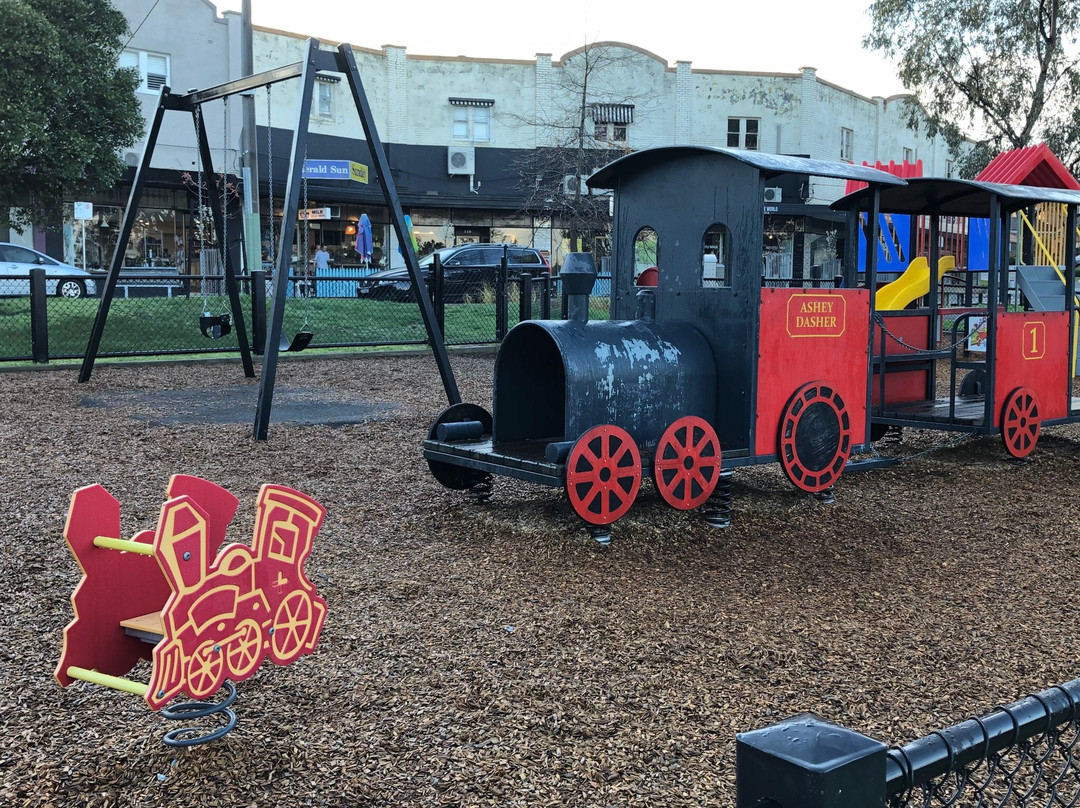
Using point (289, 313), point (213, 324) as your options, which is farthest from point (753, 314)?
point (289, 313)

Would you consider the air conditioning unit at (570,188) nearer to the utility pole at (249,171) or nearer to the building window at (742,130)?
the building window at (742,130)

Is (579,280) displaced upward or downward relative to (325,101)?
downward

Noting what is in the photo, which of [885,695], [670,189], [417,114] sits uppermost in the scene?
[417,114]

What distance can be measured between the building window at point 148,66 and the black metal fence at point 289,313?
43.7 ft

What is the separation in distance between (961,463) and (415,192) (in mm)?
28624

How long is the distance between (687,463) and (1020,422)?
3.58 m

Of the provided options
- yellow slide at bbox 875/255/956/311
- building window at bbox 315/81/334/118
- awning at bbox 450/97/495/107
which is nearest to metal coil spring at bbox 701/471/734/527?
yellow slide at bbox 875/255/956/311

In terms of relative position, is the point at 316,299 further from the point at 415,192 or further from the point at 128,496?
the point at 415,192

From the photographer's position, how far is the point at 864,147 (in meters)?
40.5

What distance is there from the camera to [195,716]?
2840 millimetres

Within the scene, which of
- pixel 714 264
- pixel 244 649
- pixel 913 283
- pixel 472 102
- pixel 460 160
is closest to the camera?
pixel 244 649

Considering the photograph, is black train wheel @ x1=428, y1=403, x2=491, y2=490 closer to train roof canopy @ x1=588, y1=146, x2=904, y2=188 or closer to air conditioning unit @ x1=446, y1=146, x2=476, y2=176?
train roof canopy @ x1=588, y1=146, x2=904, y2=188

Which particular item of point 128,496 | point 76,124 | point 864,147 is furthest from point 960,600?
point 864,147

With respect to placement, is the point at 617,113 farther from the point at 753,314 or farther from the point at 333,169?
the point at 753,314
